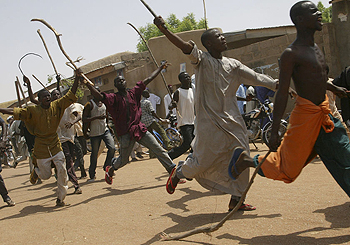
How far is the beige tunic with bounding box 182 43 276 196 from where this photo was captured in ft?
14.9

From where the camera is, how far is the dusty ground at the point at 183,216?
3867mm

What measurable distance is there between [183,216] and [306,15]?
268cm

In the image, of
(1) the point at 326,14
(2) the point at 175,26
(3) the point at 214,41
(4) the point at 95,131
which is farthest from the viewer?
(2) the point at 175,26

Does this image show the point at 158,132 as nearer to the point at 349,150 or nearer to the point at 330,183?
the point at 330,183

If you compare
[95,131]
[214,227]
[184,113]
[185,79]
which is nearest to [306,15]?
[214,227]

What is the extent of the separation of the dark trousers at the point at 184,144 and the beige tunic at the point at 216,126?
3.05 metres

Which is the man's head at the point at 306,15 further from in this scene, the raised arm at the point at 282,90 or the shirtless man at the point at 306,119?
the raised arm at the point at 282,90

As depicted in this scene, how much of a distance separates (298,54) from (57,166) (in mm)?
4344

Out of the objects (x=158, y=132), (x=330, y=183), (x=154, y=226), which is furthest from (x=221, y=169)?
(x=158, y=132)

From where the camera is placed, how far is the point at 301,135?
347cm

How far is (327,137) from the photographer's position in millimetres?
3484

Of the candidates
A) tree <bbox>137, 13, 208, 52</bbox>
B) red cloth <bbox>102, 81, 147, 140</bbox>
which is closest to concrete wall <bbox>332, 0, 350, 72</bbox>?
red cloth <bbox>102, 81, 147, 140</bbox>

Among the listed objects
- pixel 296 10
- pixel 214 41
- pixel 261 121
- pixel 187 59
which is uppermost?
pixel 296 10

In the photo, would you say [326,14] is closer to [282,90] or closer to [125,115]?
[125,115]
